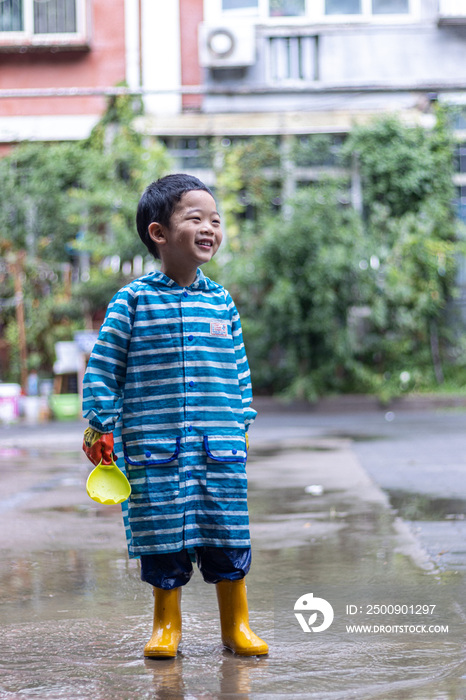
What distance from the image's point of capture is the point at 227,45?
54.7 ft

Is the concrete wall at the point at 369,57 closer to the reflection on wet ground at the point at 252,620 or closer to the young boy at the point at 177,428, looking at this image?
the reflection on wet ground at the point at 252,620

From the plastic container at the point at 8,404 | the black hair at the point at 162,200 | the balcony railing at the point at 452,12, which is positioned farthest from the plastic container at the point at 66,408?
the black hair at the point at 162,200

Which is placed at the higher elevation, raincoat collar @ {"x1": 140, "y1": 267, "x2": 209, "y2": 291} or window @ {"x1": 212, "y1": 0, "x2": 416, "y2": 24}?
window @ {"x1": 212, "y1": 0, "x2": 416, "y2": 24}

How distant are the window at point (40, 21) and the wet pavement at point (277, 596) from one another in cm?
1155

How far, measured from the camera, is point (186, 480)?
3.10 m

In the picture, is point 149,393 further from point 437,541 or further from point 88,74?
point 88,74

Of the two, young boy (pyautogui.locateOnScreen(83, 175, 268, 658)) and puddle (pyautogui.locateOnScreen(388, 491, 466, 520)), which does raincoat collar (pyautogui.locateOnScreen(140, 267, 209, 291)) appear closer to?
young boy (pyautogui.locateOnScreen(83, 175, 268, 658))

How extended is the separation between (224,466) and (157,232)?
31.6 inches

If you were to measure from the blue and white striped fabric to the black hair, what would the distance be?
9.0 inches

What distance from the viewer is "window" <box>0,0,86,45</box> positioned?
17172mm

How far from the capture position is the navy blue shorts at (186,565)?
3.12 m

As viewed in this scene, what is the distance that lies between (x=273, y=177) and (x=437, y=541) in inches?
476

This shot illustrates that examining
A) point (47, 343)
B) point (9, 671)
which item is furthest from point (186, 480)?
point (47, 343)

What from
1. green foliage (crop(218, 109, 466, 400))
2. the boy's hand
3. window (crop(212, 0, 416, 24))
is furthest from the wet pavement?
window (crop(212, 0, 416, 24))
